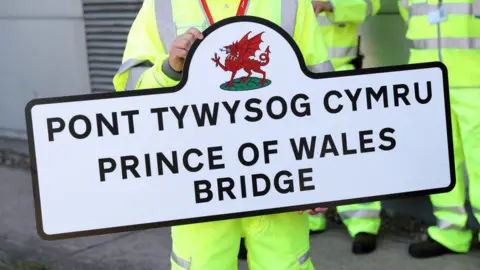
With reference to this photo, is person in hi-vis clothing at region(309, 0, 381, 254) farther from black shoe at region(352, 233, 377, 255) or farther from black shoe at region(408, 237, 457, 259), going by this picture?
black shoe at region(408, 237, 457, 259)

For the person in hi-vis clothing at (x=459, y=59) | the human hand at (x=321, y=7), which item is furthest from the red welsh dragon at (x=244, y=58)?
the human hand at (x=321, y=7)

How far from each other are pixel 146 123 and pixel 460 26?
2.47m

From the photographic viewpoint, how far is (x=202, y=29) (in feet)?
9.23

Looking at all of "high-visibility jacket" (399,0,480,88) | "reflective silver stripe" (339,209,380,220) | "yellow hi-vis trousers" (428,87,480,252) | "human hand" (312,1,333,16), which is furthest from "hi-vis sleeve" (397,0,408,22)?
"reflective silver stripe" (339,209,380,220)

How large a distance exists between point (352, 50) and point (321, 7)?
413 mm

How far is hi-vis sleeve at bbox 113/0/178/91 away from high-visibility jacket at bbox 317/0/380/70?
2.26 meters

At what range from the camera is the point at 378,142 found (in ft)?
8.71

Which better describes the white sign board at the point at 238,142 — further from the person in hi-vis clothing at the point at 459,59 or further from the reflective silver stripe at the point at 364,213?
the reflective silver stripe at the point at 364,213

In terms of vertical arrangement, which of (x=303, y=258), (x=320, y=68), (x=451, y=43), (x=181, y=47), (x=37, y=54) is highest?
(x=181, y=47)

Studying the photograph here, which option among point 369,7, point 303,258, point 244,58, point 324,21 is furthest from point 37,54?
point 244,58

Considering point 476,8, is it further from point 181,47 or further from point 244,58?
point 181,47

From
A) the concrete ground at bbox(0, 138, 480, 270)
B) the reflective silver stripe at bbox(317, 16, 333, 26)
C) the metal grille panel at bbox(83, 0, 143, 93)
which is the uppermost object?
the reflective silver stripe at bbox(317, 16, 333, 26)

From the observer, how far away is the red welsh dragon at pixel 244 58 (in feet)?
8.46

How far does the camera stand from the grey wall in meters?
8.04
